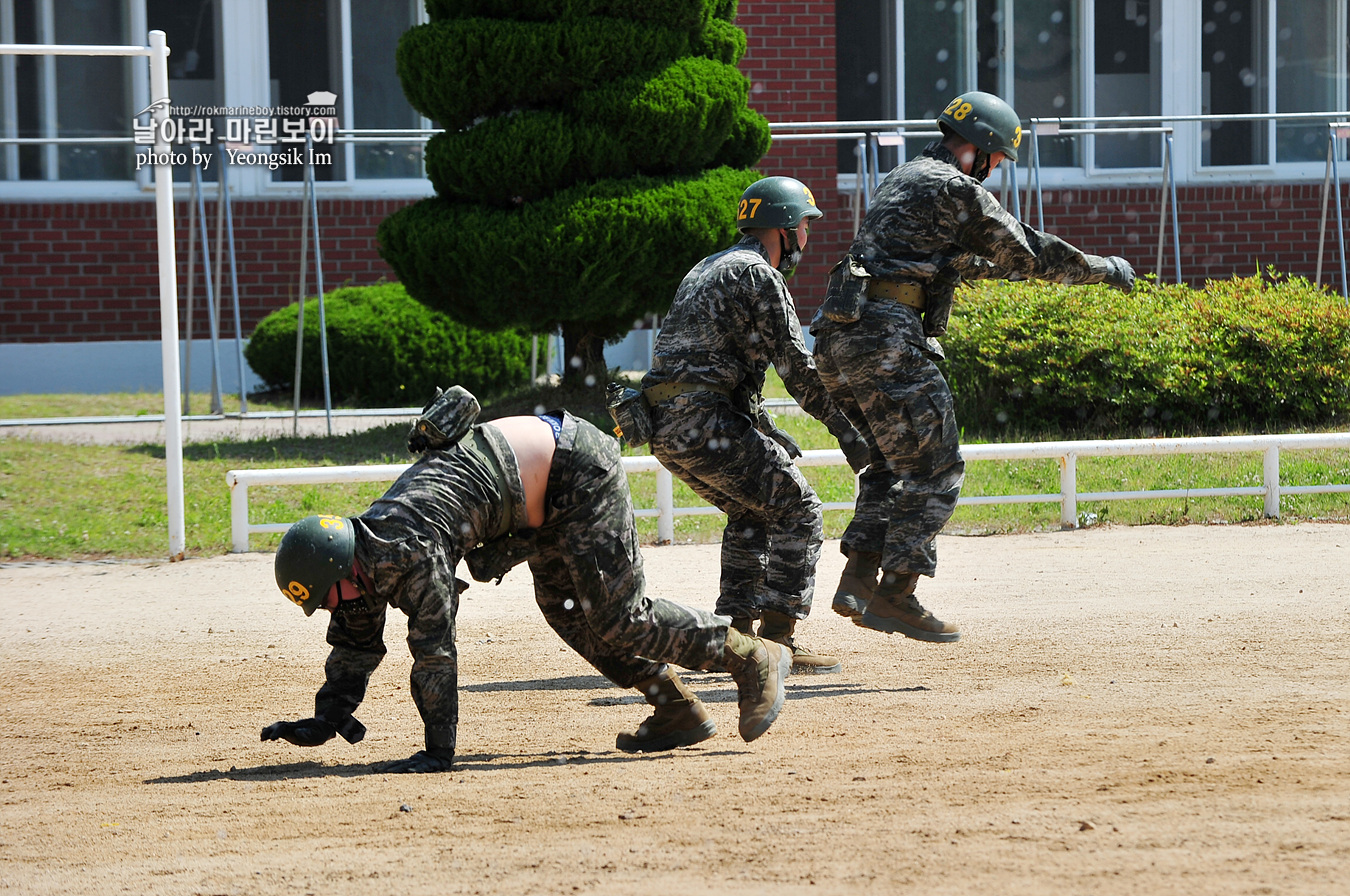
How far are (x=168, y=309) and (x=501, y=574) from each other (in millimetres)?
4736

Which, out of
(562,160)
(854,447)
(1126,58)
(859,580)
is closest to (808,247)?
(1126,58)

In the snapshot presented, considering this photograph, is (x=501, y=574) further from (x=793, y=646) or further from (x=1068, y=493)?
(x=1068, y=493)

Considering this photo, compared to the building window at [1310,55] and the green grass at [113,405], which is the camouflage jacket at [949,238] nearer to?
the green grass at [113,405]

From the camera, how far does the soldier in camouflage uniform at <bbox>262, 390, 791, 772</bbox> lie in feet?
13.6

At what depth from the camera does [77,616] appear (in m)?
7.15

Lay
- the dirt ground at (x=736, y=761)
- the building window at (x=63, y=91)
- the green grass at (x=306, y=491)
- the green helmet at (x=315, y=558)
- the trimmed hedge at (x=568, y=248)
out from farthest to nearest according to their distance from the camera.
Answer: the building window at (x=63, y=91) → the trimmed hedge at (x=568, y=248) → the green grass at (x=306, y=491) → the green helmet at (x=315, y=558) → the dirt ground at (x=736, y=761)

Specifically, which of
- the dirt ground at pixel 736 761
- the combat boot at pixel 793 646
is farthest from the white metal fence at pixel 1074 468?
the combat boot at pixel 793 646

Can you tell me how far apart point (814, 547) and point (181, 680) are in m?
2.71

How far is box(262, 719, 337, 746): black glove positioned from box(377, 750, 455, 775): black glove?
25 centimetres

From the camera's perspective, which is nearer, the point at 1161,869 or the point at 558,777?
the point at 1161,869

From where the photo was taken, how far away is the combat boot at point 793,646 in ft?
18.5

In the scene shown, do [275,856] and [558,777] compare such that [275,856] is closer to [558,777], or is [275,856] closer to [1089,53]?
[558,777]

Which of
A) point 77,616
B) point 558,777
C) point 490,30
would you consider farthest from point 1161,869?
point 490,30

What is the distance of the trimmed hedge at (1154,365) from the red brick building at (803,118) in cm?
336
